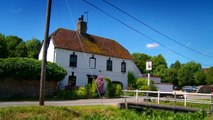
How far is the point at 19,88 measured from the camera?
28.0 m

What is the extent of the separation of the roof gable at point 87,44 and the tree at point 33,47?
72.5 feet

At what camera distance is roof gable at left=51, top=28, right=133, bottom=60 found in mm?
36062

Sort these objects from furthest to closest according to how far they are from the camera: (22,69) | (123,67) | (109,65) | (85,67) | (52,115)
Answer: (123,67)
(109,65)
(85,67)
(22,69)
(52,115)

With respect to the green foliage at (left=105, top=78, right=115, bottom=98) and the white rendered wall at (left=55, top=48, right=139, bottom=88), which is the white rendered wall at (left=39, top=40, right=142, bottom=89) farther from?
the green foliage at (left=105, top=78, right=115, bottom=98)

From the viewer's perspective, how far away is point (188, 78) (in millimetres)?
83562

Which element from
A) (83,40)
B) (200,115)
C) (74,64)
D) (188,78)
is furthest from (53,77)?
(188,78)

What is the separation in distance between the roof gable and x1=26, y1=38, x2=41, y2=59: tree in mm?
22109

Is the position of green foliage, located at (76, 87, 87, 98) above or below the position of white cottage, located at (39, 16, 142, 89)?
below

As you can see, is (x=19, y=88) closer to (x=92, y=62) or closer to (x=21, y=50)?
(x=92, y=62)

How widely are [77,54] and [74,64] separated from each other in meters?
1.36

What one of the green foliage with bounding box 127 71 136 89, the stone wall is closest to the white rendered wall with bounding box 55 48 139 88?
the green foliage with bounding box 127 71 136 89

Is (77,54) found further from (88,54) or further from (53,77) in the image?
(53,77)

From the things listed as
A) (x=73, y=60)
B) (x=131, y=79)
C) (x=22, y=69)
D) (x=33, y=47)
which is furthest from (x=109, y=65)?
(x=33, y=47)

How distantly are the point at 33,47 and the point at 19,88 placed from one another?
122 ft
